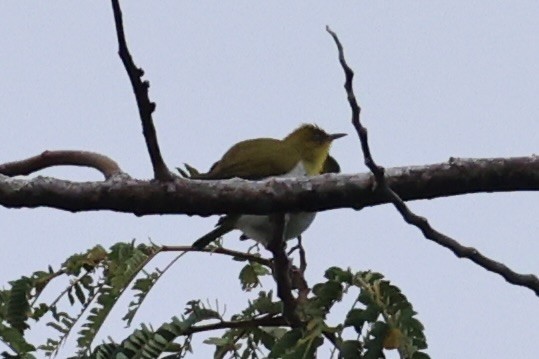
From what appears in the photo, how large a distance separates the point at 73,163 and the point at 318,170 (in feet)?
8.63

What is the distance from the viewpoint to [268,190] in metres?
2.66

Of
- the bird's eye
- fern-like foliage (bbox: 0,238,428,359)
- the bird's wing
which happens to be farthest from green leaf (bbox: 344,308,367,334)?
the bird's eye

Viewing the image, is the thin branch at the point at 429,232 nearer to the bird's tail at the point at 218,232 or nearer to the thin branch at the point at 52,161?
the thin branch at the point at 52,161

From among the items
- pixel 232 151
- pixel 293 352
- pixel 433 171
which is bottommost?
pixel 293 352

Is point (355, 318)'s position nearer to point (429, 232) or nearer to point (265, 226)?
point (429, 232)

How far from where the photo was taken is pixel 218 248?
11.5 feet

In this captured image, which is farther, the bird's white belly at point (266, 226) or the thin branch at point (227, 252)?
the bird's white belly at point (266, 226)

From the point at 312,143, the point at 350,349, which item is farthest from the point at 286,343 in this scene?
the point at 312,143

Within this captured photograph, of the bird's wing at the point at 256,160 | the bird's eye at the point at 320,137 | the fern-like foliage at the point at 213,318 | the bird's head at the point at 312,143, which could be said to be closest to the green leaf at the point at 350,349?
the fern-like foliage at the point at 213,318

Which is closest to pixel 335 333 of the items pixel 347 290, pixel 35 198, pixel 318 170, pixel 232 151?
pixel 347 290

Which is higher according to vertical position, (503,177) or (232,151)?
(232,151)

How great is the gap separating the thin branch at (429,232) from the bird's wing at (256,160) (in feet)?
7.10

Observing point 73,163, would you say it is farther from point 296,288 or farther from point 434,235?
point 434,235

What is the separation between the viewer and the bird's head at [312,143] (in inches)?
219
